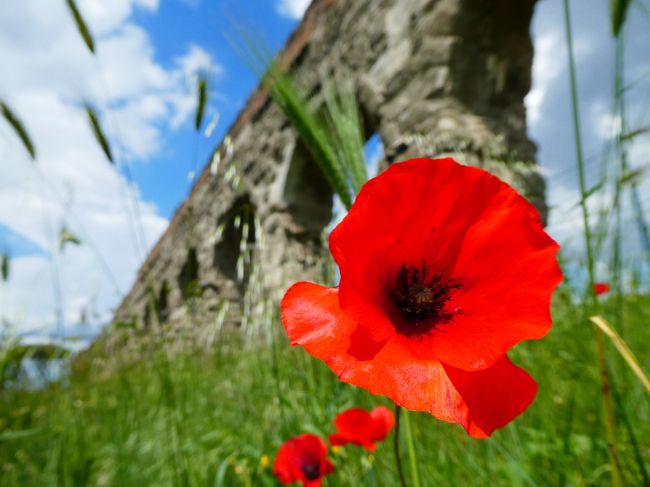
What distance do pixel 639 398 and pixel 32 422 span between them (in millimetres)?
2322

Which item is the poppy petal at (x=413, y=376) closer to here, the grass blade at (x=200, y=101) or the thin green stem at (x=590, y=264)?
the thin green stem at (x=590, y=264)

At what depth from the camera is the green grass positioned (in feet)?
3.10

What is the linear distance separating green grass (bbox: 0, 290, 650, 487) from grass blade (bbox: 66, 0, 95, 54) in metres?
0.78

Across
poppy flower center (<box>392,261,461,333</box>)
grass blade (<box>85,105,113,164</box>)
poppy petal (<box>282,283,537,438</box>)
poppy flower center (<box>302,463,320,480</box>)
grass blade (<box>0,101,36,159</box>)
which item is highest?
grass blade (<box>0,101,36,159</box>)

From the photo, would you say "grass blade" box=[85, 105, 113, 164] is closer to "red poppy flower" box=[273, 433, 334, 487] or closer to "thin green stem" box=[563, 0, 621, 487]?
"red poppy flower" box=[273, 433, 334, 487]

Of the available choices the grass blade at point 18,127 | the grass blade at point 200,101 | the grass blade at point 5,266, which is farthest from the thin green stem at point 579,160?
the grass blade at point 5,266

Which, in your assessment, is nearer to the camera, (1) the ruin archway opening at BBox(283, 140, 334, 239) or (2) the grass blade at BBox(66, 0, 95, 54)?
(2) the grass blade at BBox(66, 0, 95, 54)

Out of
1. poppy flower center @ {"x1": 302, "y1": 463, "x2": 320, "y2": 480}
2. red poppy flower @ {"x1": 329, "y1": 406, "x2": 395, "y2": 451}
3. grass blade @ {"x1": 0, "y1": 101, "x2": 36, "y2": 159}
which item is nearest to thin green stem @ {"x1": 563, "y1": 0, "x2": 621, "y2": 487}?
red poppy flower @ {"x1": 329, "y1": 406, "x2": 395, "y2": 451}

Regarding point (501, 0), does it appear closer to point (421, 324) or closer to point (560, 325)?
point (560, 325)

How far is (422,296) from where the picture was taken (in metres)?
0.45

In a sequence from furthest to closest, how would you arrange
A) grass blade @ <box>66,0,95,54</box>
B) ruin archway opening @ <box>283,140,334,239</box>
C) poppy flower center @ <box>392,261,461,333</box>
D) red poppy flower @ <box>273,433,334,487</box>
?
ruin archway opening @ <box>283,140,334,239</box> → grass blade @ <box>66,0,95,54</box> → red poppy flower @ <box>273,433,334,487</box> → poppy flower center @ <box>392,261,461,333</box>

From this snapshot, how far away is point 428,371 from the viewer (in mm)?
346

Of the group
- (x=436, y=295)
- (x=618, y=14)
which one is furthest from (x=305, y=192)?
(x=436, y=295)

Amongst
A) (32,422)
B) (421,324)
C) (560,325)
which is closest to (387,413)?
(421,324)
